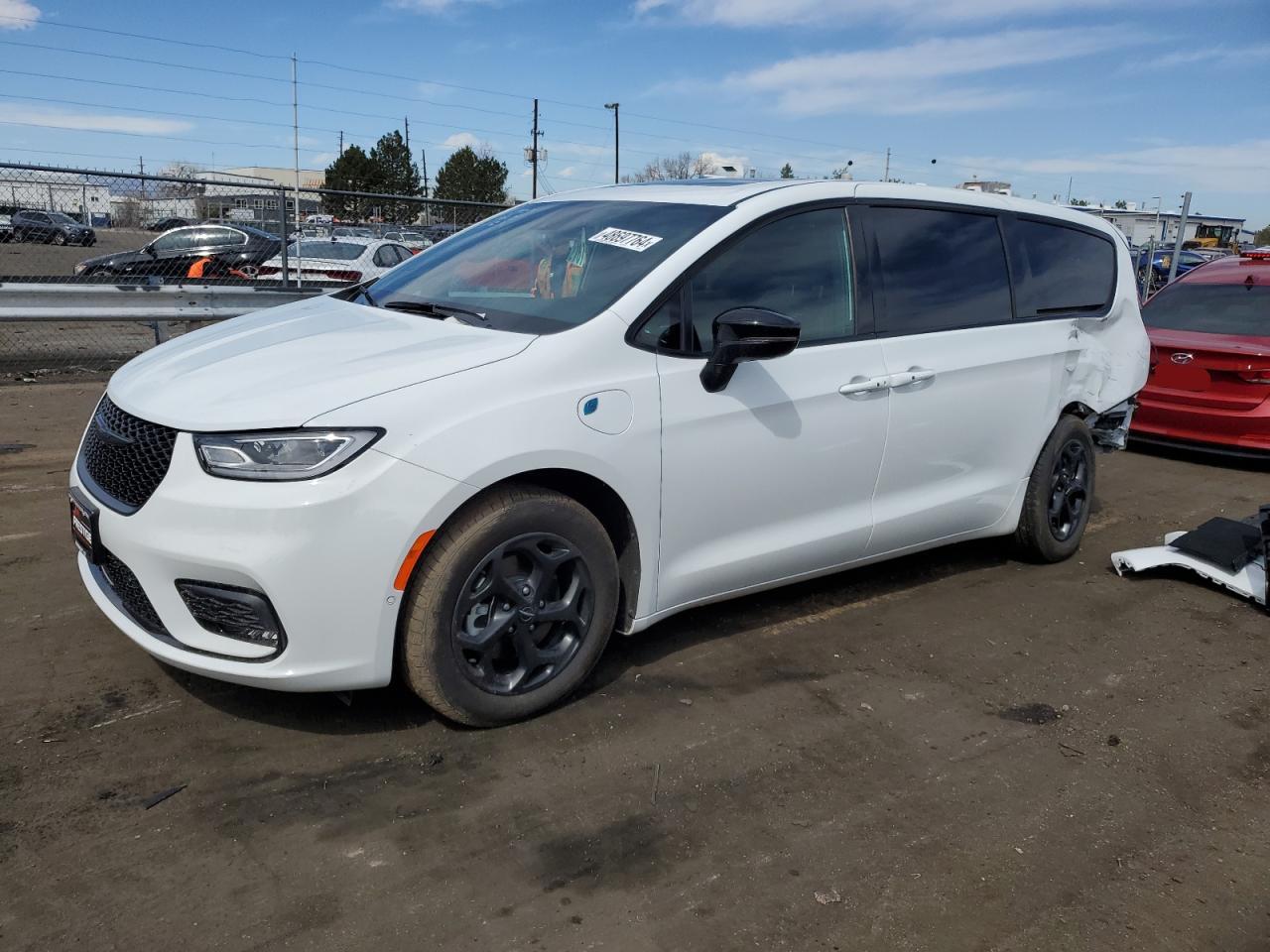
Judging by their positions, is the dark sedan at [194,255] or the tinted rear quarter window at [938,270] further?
the dark sedan at [194,255]

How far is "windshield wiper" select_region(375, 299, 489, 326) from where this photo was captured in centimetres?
352

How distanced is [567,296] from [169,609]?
1.61m

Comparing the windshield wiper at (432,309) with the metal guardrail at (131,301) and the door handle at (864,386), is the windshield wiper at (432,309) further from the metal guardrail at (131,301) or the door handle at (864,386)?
the metal guardrail at (131,301)

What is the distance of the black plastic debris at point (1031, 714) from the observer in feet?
11.7

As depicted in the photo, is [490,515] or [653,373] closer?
[490,515]

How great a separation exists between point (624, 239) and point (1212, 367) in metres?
5.94

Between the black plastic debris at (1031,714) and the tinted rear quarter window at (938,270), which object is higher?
the tinted rear quarter window at (938,270)

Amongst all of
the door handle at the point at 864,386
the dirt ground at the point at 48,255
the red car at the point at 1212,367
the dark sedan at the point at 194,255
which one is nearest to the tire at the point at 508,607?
the door handle at the point at 864,386

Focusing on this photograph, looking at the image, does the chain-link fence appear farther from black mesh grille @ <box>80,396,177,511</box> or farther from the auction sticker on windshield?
black mesh grille @ <box>80,396,177,511</box>

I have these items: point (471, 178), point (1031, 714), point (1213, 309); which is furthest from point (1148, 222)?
point (471, 178)

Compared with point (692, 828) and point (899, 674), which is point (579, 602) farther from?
point (899, 674)

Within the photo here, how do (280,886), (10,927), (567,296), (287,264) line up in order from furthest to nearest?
(287,264)
(567,296)
(280,886)
(10,927)

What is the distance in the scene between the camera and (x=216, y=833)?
2654 millimetres

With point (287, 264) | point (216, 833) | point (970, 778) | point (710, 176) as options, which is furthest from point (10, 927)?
point (287, 264)
